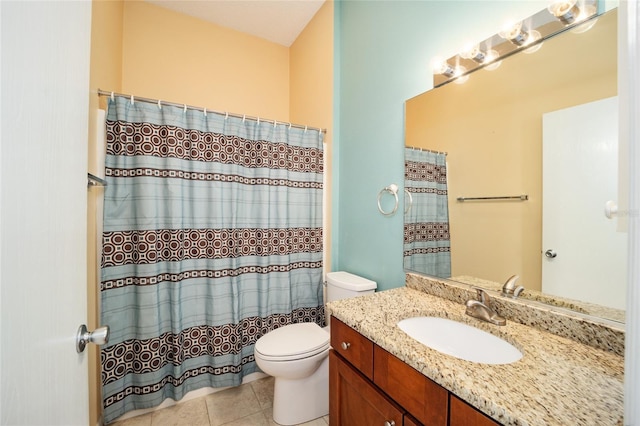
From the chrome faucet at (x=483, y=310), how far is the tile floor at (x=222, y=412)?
3.76 feet

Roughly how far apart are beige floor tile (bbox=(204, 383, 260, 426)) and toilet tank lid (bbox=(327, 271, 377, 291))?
924 millimetres

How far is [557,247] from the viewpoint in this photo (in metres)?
0.92

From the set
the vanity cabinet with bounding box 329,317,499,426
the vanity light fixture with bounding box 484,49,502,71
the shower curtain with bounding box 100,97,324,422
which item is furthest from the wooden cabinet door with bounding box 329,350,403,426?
the vanity light fixture with bounding box 484,49,502,71

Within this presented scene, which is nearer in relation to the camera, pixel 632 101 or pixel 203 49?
pixel 632 101

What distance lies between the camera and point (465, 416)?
606mm

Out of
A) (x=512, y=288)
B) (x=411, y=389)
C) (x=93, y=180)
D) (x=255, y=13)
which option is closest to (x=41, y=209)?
(x=411, y=389)

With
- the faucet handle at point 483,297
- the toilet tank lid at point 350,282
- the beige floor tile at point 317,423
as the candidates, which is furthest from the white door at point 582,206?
the beige floor tile at point 317,423

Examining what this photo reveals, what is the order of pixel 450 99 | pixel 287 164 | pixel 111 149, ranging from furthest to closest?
pixel 287 164
pixel 111 149
pixel 450 99

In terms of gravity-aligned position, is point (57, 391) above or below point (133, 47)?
below

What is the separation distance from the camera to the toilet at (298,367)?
4.54ft

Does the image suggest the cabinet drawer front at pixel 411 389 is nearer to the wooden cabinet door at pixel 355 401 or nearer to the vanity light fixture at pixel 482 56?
the wooden cabinet door at pixel 355 401

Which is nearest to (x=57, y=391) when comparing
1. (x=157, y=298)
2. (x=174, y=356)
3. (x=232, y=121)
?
(x=157, y=298)

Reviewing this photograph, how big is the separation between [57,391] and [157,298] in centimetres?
121

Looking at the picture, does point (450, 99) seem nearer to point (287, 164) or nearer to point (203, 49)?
point (287, 164)
